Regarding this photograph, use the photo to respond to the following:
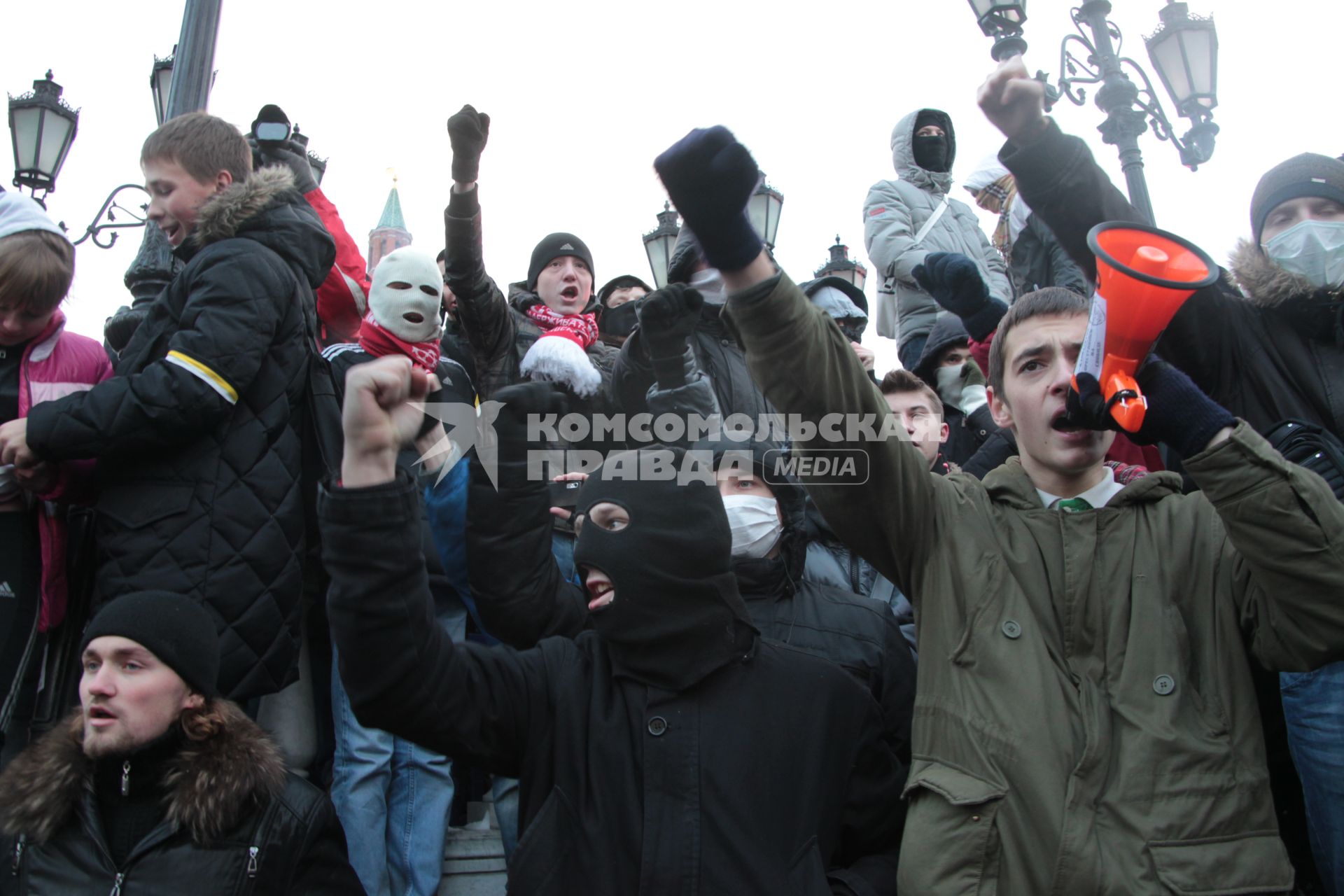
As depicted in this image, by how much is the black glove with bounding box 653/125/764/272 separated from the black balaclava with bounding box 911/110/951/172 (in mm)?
4318

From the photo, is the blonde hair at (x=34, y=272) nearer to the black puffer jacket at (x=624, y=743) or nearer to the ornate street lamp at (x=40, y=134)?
the black puffer jacket at (x=624, y=743)

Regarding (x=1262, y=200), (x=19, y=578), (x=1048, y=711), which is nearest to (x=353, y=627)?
(x=1048, y=711)

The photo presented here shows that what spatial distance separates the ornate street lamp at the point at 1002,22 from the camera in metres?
6.56

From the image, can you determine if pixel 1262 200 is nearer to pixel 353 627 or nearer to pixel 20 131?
pixel 353 627

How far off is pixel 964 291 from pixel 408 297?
2167 mm

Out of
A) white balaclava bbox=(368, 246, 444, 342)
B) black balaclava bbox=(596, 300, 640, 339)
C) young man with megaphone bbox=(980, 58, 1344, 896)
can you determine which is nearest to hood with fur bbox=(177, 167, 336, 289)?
white balaclava bbox=(368, 246, 444, 342)

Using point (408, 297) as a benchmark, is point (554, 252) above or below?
above

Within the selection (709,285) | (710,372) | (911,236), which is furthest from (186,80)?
(911,236)

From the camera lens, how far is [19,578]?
292 centimetres

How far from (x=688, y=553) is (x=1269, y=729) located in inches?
55.7

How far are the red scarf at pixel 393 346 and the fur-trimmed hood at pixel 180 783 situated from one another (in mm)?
1480

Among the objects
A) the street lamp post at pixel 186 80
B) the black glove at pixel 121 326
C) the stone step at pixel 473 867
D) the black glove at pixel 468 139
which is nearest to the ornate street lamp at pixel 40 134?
the black glove at pixel 121 326

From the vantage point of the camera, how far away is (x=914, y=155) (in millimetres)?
5758
